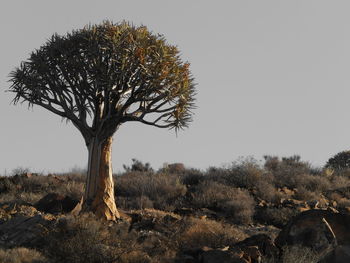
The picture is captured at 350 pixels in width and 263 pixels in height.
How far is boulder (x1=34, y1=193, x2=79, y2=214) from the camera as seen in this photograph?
16.6m

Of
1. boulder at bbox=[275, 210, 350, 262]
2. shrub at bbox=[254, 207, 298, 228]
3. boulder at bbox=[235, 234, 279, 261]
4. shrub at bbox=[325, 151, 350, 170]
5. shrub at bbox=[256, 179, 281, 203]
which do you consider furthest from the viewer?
shrub at bbox=[325, 151, 350, 170]

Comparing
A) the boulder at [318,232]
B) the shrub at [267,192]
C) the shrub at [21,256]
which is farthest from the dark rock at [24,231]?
the shrub at [267,192]

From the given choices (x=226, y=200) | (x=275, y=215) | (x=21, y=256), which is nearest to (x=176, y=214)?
(x=226, y=200)

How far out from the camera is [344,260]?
939cm

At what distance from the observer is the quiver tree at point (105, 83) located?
14.7m

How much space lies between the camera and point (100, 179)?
1520cm

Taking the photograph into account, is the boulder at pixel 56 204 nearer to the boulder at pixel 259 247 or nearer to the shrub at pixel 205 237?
the shrub at pixel 205 237

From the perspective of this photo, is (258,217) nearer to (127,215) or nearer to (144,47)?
(127,215)

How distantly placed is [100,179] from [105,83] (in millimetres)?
2697

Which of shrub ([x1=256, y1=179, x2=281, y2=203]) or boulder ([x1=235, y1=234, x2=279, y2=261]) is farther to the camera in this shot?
shrub ([x1=256, y1=179, x2=281, y2=203])

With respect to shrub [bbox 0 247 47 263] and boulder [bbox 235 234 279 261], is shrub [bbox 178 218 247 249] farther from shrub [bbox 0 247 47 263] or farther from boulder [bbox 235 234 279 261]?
shrub [bbox 0 247 47 263]

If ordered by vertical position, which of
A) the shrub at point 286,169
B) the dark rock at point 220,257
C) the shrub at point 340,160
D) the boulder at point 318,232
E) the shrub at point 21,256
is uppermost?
the shrub at point 340,160

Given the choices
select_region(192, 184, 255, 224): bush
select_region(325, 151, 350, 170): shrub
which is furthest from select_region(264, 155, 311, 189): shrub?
select_region(325, 151, 350, 170): shrub

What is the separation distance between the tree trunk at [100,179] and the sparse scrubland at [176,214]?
739 millimetres
